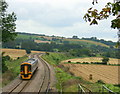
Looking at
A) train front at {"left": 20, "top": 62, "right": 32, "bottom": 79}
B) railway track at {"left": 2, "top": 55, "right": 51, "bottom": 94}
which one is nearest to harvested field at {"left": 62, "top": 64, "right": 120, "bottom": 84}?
train front at {"left": 20, "top": 62, "right": 32, "bottom": 79}

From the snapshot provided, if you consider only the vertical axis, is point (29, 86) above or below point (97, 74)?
above

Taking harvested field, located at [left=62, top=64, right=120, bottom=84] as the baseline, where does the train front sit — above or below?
above

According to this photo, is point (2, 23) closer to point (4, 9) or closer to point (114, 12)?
point (4, 9)

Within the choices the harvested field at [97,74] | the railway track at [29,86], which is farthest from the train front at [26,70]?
the harvested field at [97,74]

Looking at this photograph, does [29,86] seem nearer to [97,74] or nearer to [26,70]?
[26,70]

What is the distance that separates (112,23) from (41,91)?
16.3 metres

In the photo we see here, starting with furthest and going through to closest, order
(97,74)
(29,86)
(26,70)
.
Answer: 1. (97,74)
2. (26,70)
3. (29,86)

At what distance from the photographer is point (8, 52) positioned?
117812mm

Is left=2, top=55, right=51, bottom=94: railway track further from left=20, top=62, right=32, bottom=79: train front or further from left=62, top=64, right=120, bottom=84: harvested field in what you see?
left=62, top=64, right=120, bottom=84: harvested field

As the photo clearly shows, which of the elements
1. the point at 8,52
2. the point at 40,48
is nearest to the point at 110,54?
the point at 40,48

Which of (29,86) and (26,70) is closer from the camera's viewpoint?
(29,86)

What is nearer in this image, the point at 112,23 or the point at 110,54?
the point at 112,23

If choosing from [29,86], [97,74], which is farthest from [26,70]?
[97,74]

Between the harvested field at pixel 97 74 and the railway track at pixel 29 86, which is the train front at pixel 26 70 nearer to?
the railway track at pixel 29 86
